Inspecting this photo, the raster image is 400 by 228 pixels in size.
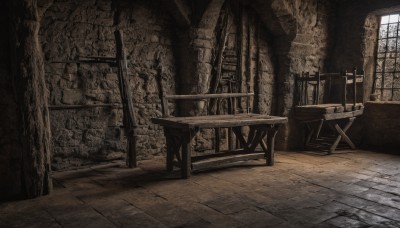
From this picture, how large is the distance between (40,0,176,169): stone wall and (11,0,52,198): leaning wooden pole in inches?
31.3

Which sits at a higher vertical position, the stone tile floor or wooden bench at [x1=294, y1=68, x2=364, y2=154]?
wooden bench at [x1=294, y1=68, x2=364, y2=154]

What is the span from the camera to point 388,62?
23.3ft

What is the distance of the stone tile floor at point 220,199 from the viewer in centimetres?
313

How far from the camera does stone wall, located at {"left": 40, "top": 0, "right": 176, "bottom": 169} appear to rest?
468 centimetres

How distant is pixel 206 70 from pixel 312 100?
2.80m

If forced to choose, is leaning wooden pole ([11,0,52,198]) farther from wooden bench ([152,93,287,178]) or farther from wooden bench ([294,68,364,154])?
wooden bench ([294,68,364,154])

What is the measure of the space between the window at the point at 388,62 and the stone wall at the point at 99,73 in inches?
184

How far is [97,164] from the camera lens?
512 cm

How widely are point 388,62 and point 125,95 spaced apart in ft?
18.7

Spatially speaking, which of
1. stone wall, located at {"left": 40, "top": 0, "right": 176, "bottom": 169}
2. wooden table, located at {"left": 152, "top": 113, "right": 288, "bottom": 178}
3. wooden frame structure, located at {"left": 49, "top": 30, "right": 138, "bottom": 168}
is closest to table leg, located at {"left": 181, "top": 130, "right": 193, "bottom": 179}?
wooden table, located at {"left": 152, "top": 113, "right": 288, "bottom": 178}

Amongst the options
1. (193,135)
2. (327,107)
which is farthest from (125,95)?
(327,107)

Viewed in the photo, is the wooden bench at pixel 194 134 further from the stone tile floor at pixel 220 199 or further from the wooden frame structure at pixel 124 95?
the wooden frame structure at pixel 124 95

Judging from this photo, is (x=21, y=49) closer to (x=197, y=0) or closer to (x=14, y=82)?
(x=14, y=82)

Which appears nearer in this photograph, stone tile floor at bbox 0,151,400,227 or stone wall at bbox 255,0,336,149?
stone tile floor at bbox 0,151,400,227
